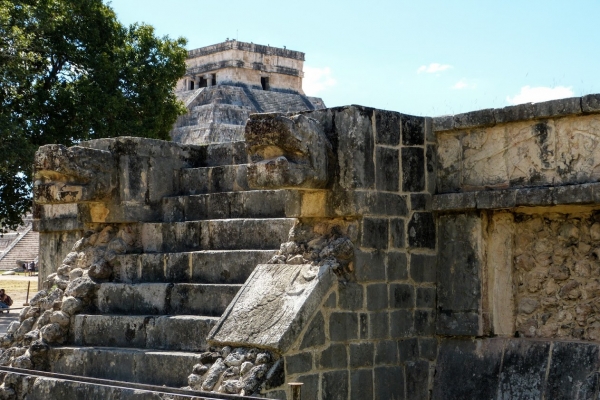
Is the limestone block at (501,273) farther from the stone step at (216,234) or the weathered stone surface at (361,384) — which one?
the stone step at (216,234)

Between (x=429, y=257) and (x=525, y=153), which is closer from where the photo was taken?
(x=525, y=153)

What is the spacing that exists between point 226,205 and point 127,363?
5.41ft

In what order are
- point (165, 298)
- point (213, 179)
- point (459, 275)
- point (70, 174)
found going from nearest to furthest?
point (459, 275) → point (165, 298) → point (70, 174) → point (213, 179)

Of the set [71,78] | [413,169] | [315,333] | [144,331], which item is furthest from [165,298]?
[71,78]

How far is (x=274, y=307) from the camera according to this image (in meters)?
6.73

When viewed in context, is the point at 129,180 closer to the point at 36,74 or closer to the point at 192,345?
the point at 192,345

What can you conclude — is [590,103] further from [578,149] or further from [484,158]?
[484,158]

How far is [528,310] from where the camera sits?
23.9 ft

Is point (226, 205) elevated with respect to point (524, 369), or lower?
elevated

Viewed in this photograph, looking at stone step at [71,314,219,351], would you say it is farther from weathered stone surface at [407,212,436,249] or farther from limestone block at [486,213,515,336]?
limestone block at [486,213,515,336]

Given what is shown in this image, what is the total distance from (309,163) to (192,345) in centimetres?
170

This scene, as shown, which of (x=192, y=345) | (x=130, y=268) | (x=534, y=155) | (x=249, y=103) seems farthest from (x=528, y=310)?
(x=249, y=103)

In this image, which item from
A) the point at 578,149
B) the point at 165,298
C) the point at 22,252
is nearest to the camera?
the point at 578,149

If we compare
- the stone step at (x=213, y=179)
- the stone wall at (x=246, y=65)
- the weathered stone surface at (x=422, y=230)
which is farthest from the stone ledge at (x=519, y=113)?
the stone wall at (x=246, y=65)
